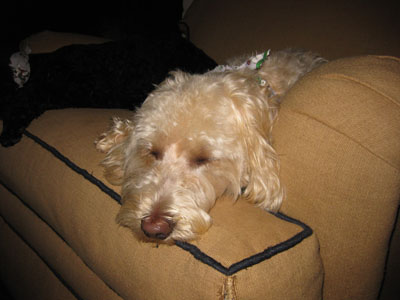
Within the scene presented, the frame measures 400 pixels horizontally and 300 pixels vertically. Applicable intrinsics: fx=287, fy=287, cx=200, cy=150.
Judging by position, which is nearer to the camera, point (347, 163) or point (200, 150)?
point (347, 163)

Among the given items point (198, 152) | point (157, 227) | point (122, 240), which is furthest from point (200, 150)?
point (122, 240)

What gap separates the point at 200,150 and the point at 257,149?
0.27 meters

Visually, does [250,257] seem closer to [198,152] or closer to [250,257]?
[250,257]

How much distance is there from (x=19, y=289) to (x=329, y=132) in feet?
6.97

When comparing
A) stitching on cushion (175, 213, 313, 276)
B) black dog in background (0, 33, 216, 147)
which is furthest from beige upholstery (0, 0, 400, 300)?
black dog in background (0, 33, 216, 147)

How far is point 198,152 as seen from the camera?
4.51 feet

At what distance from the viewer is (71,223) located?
131cm

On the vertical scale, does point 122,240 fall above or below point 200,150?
below

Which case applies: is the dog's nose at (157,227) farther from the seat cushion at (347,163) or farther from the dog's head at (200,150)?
the seat cushion at (347,163)

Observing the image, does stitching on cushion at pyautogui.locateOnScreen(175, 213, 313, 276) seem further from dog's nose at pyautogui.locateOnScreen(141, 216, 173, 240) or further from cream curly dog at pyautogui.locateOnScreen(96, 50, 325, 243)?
cream curly dog at pyautogui.locateOnScreen(96, 50, 325, 243)

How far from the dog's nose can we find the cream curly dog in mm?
17

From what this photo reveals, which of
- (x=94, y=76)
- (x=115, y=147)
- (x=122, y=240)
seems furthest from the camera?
(x=94, y=76)

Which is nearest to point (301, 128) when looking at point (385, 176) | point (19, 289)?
point (385, 176)

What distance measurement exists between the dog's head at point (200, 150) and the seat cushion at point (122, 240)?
10 centimetres
